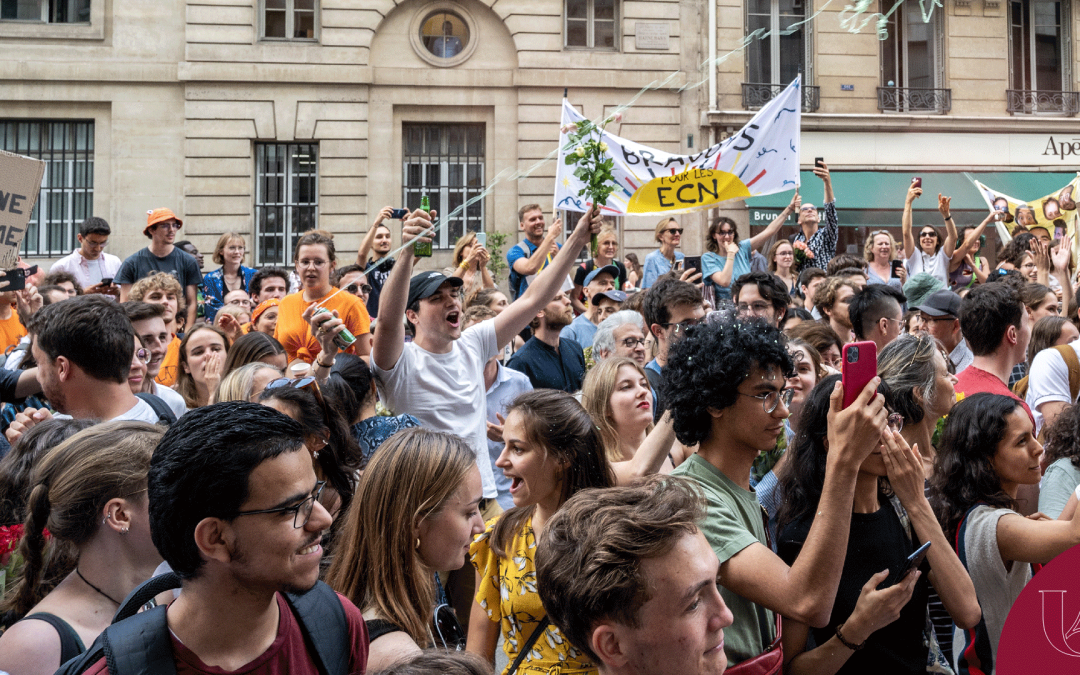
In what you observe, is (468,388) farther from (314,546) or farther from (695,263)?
(695,263)

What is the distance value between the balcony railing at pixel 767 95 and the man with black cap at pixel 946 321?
1380cm

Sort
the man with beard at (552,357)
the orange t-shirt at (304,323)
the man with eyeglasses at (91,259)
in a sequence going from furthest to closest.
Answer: the man with eyeglasses at (91,259), the man with beard at (552,357), the orange t-shirt at (304,323)

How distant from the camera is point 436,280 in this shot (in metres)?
4.61

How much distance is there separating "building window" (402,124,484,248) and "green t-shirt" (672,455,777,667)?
51.2 ft

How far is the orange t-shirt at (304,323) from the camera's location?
589cm

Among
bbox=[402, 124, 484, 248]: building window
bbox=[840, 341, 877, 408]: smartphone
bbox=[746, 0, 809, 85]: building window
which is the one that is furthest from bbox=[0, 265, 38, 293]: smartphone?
bbox=[746, 0, 809, 85]: building window

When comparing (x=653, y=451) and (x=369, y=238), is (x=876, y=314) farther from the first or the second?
(x=369, y=238)

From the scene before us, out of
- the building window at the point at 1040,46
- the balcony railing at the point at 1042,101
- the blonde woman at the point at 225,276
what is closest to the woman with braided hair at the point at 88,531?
the blonde woman at the point at 225,276

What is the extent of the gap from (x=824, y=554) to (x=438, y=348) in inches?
102

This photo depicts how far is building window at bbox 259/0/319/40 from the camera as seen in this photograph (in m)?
17.5

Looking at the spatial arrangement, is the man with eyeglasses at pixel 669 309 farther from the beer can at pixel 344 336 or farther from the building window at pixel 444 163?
the building window at pixel 444 163

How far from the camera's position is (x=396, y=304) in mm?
4336

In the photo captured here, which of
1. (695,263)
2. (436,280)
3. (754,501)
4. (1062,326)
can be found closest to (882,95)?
(695,263)

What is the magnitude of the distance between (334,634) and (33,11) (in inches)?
742
